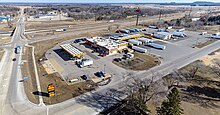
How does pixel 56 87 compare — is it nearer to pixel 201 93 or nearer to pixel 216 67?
pixel 201 93

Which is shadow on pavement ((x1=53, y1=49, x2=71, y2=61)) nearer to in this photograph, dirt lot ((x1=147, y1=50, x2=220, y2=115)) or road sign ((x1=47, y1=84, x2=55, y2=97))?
road sign ((x1=47, y1=84, x2=55, y2=97))

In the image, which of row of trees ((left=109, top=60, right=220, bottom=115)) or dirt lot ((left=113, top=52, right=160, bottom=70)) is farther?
dirt lot ((left=113, top=52, right=160, bottom=70))

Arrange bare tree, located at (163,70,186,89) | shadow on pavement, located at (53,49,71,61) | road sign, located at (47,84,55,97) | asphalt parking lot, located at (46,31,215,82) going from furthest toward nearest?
shadow on pavement, located at (53,49,71,61) < asphalt parking lot, located at (46,31,215,82) < bare tree, located at (163,70,186,89) < road sign, located at (47,84,55,97)

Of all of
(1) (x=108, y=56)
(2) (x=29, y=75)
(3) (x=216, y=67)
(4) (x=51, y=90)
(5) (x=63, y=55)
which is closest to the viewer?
(4) (x=51, y=90)

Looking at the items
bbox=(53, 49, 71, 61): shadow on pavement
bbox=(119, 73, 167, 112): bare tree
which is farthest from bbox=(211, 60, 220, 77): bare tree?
bbox=(53, 49, 71, 61): shadow on pavement

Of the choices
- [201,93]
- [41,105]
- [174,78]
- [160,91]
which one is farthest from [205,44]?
[41,105]

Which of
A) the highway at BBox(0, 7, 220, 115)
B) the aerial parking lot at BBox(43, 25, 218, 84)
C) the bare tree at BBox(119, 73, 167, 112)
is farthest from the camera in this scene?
the aerial parking lot at BBox(43, 25, 218, 84)

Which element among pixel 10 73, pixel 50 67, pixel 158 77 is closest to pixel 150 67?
pixel 158 77

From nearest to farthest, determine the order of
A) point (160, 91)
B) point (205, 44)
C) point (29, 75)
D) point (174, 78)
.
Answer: point (160, 91), point (174, 78), point (29, 75), point (205, 44)

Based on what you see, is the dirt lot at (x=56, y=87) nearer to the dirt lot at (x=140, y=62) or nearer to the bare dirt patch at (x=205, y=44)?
the dirt lot at (x=140, y=62)

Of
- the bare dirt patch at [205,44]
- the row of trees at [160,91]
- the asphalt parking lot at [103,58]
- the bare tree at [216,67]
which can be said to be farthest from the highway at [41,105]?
the bare dirt patch at [205,44]
